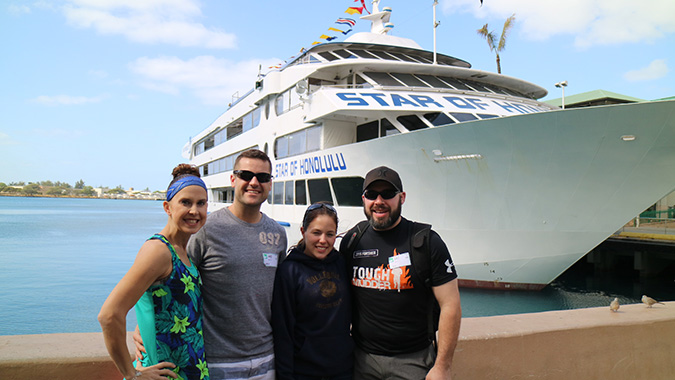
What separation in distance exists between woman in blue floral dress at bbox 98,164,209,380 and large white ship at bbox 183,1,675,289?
731cm

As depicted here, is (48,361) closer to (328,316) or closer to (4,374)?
(4,374)

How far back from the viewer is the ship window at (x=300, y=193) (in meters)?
13.2

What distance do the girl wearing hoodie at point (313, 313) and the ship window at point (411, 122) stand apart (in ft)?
27.4

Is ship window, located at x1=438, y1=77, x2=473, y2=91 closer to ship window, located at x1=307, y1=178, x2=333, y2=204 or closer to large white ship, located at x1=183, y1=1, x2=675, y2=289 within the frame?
large white ship, located at x1=183, y1=1, x2=675, y2=289

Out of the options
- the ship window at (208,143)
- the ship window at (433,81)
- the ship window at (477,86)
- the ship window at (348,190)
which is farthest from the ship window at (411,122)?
the ship window at (208,143)

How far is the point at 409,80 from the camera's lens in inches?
482

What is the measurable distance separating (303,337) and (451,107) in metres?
9.00

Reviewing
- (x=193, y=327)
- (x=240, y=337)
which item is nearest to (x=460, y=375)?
(x=240, y=337)

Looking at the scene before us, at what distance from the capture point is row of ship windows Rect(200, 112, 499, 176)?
10.0 metres

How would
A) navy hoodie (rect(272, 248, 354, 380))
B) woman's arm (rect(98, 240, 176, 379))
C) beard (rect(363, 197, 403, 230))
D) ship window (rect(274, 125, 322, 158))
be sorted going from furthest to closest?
→ ship window (rect(274, 125, 322, 158)) < beard (rect(363, 197, 403, 230)) < navy hoodie (rect(272, 248, 354, 380)) < woman's arm (rect(98, 240, 176, 379))

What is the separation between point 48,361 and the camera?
203cm

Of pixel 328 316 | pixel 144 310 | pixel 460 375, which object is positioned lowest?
pixel 460 375

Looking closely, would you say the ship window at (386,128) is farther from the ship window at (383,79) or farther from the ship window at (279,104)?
the ship window at (279,104)

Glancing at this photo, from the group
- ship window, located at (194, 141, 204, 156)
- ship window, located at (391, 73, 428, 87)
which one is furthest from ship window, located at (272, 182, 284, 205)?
ship window, located at (194, 141, 204, 156)
